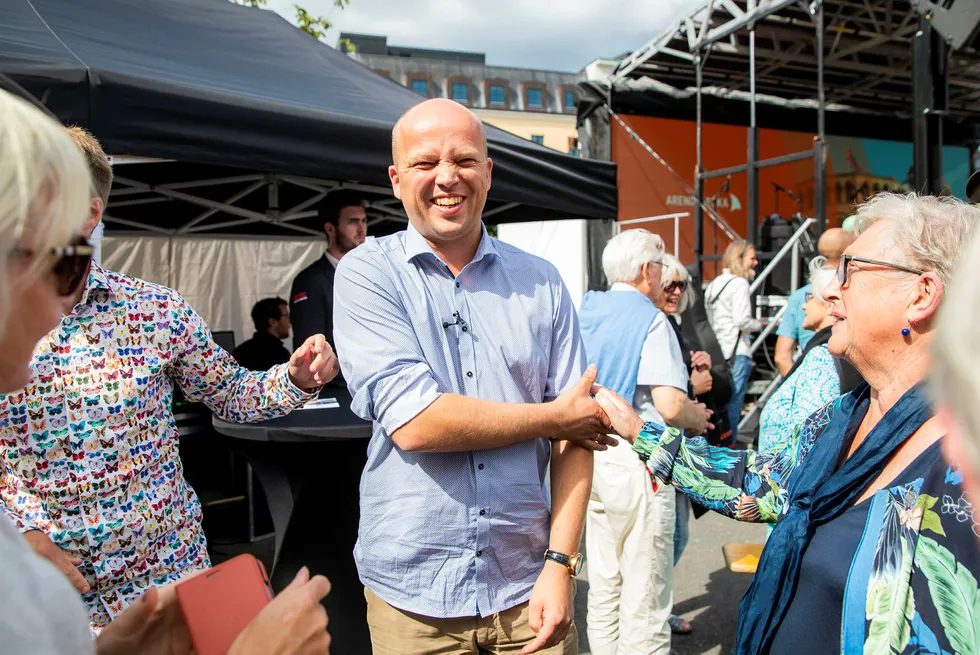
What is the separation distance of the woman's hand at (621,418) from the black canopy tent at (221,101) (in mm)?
1945

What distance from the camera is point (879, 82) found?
12.0 m

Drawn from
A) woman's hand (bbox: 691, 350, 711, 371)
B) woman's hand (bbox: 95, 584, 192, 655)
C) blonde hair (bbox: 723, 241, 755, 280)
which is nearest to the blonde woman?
woman's hand (bbox: 95, 584, 192, 655)

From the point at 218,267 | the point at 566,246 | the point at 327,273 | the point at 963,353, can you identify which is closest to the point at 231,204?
the point at 327,273

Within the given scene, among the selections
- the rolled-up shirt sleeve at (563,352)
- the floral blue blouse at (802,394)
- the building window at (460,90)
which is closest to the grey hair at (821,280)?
the floral blue blouse at (802,394)

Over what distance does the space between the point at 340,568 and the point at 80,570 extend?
1.61m

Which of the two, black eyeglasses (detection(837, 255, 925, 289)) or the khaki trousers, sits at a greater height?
black eyeglasses (detection(837, 255, 925, 289))

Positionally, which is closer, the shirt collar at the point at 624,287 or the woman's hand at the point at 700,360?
the shirt collar at the point at 624,287

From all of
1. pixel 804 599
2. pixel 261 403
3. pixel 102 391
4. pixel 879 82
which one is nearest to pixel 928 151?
pixel 804 599

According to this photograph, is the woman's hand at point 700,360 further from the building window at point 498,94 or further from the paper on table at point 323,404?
the building window at point 498,94

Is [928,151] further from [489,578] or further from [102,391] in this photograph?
[102,391]

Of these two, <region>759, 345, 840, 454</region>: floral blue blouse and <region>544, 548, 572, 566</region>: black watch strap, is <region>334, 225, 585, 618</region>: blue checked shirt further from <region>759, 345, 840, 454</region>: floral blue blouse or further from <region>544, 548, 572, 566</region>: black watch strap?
<region>759, 345, 840, 454</region>: floral blue blouse

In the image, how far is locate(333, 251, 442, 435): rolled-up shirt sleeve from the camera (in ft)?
4.92

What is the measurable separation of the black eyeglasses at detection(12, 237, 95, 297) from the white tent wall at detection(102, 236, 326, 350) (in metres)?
6.70

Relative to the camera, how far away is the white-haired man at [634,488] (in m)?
2.97
